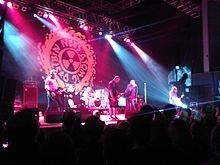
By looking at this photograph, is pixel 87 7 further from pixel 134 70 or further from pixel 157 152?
pixel 157 152

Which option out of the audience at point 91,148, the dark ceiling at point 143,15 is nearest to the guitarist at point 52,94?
the dark ceiling at point 143,15

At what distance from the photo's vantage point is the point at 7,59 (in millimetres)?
10000

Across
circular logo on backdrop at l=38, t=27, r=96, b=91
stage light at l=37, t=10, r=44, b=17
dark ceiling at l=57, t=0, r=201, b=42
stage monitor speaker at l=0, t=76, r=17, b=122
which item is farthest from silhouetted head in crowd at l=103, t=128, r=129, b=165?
dark ceiling at l=57, t=0, r=201, b=42

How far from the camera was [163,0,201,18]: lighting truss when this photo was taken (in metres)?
12.1

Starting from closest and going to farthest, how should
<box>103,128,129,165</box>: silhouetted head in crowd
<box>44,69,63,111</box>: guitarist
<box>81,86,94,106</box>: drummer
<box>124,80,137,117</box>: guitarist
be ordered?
<box>103,128,129,165</box>: silhouetted head in crowd, <box>44,69,63,111</box>: guitarist, <box>124,80,137,117</box>: guitarist, <box>81,86,94,106</box>: drummer

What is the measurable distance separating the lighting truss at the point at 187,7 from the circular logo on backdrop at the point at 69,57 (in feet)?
13.8

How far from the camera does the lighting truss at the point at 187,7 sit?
12078 mm

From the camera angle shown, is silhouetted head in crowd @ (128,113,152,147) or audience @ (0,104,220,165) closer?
audience @ (0,104,220,165)

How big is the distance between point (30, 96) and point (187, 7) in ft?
25.8

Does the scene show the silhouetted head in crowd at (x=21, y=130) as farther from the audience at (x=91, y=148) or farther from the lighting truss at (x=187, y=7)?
the lighting truss at (x=187, y=7)

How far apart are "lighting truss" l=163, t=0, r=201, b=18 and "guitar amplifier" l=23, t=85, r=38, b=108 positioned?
6584mm

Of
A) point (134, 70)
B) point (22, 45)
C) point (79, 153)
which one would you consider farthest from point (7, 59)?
point (79, 153)

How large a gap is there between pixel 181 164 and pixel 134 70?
1342cm

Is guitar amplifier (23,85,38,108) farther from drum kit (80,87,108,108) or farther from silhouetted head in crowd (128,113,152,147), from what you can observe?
silhouetted head in crowd (128,113,152,147)
